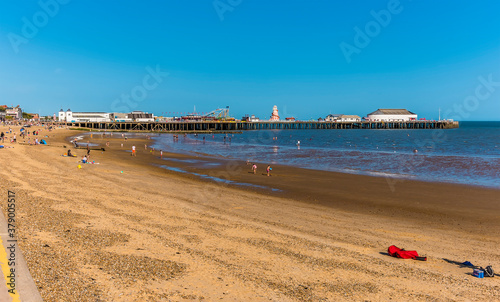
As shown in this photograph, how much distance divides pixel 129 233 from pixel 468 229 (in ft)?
36.6

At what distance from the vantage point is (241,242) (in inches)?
330

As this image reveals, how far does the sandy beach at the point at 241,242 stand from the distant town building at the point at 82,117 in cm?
12733

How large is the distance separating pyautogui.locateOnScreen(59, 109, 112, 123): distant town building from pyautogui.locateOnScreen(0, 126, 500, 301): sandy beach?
127 m

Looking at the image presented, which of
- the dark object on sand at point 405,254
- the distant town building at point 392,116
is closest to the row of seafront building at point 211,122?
the distant town building at point 392,116

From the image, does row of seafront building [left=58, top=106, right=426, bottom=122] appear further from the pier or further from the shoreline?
the shoreline

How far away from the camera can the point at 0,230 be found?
7.46 metres

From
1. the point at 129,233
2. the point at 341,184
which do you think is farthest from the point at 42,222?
the point at 341,184

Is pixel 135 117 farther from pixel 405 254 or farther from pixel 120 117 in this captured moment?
pixel 405 254

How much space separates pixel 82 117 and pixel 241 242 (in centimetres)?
14214

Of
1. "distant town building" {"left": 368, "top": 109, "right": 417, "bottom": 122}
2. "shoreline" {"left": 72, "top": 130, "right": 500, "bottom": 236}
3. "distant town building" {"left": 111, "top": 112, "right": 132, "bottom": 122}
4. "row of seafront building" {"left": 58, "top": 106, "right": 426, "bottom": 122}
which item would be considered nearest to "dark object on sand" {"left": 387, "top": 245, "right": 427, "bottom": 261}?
"shoreline" {"left": 72, "top": 130, "right": 500, "bottom": 236}

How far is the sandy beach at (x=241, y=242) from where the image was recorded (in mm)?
5871

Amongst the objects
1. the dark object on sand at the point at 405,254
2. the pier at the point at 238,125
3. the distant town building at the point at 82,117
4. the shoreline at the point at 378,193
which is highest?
the distant town building at the point at 82,117

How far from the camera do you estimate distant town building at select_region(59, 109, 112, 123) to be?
130 meters

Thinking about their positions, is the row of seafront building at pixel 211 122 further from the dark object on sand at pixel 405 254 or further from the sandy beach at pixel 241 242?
the dark object on sand at pixel 405 254
